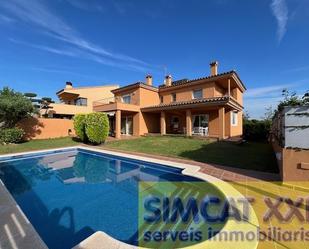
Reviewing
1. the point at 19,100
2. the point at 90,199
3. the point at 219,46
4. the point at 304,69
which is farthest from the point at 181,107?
the point at 19,100

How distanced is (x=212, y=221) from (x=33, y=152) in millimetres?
17643

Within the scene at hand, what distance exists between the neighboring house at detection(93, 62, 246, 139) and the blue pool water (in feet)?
39.1

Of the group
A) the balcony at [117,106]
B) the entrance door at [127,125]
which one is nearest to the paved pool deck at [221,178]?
the balcony at [117,106]

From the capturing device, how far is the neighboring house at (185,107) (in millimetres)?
22172

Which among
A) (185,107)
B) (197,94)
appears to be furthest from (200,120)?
(197,94)

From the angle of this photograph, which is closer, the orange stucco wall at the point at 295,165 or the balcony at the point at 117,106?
the orange stucco wall at the point at 295,165

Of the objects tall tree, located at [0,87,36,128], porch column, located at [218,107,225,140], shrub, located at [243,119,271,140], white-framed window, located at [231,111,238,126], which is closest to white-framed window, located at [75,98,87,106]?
tall tree, located at [0,87,36,128]

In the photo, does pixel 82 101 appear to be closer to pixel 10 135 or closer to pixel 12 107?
pixel 12 107

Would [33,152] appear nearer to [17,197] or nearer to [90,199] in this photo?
[17,197]

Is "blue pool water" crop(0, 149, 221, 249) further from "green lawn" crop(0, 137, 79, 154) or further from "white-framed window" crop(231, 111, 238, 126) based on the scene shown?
"white-framed window" crop(231, 111, 238, 126)

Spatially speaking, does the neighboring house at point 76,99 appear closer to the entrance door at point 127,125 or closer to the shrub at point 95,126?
the entrance door at point 127,125

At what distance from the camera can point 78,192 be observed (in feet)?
27.9

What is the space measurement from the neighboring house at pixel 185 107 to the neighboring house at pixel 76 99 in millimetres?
10271

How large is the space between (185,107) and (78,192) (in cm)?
1741
